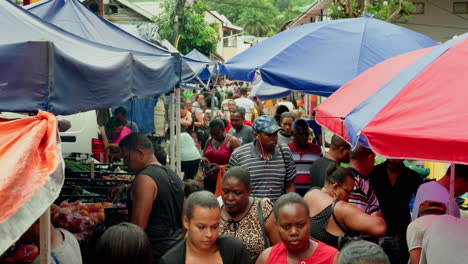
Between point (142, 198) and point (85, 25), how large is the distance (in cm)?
391

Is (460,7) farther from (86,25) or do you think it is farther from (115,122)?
(86,25)

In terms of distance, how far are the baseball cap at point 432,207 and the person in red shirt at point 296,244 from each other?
36.6 inches

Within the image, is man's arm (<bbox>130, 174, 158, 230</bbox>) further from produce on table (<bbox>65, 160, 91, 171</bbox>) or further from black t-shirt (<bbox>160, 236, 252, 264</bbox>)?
produce on table (<bbox>65, 160, 91, 171</bbox>)

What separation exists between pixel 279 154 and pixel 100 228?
6.81 feet

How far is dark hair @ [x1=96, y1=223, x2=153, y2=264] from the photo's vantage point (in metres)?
3.71

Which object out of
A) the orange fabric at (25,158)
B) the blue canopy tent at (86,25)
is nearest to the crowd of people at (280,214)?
the orange fabric at (25,158)

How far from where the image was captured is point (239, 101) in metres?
Result: 18.0

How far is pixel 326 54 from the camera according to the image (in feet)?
26.3

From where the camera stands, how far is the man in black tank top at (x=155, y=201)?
5.36 m

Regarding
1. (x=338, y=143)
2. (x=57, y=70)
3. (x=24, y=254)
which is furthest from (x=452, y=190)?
(x=24, y=254)

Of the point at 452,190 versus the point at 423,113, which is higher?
the point at 423,113

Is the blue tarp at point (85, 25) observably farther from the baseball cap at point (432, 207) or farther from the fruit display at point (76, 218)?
the baseball cap at point (432, 207)

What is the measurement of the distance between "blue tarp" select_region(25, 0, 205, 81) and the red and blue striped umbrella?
449cm

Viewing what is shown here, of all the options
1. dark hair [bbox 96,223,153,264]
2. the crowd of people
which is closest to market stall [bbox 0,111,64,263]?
dark hair [bbox 96,223,153,264]
